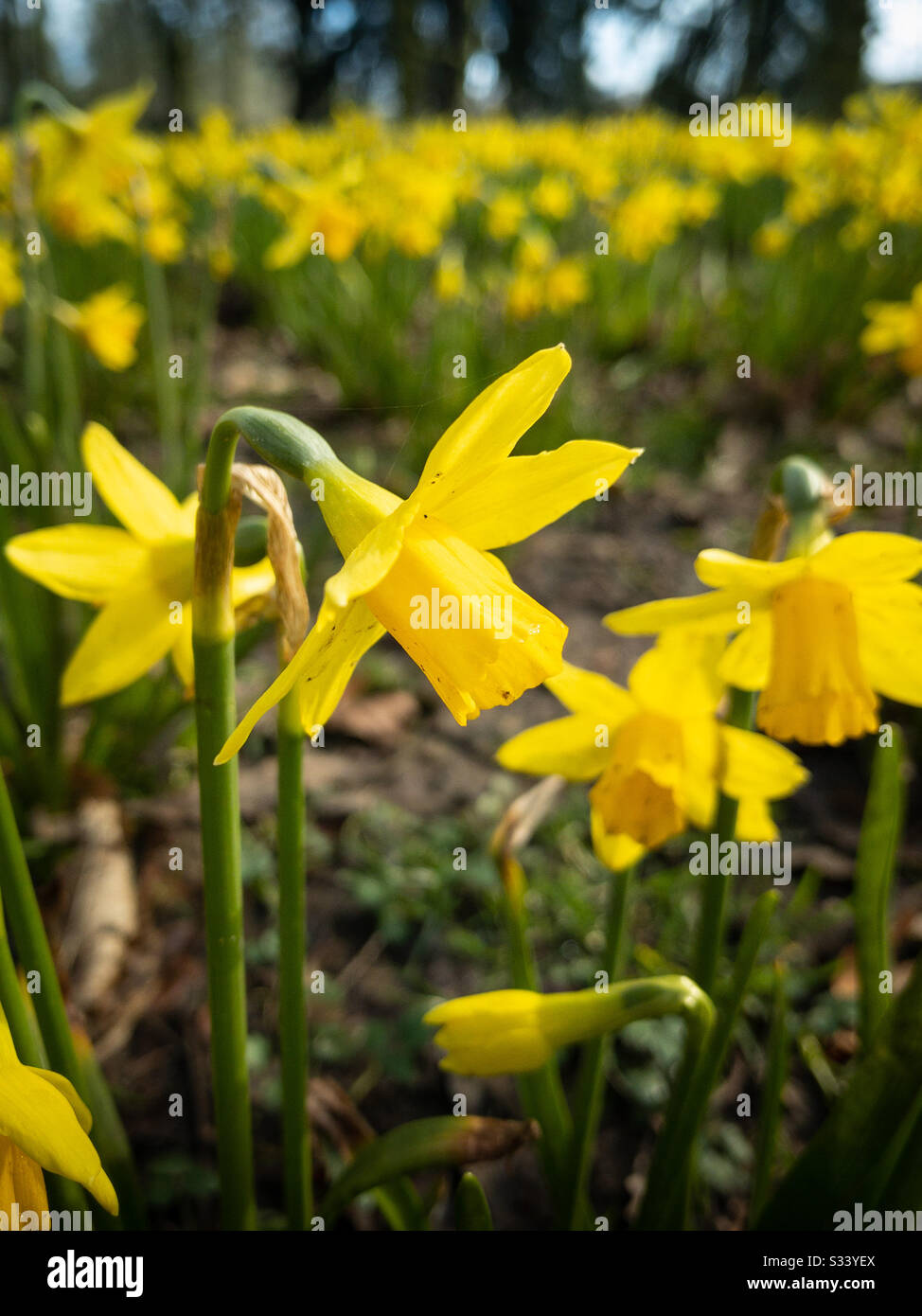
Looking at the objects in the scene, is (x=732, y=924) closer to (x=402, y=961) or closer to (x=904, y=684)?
(x=402, y=961)

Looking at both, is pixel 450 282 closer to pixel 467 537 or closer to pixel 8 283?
pixel 8 283

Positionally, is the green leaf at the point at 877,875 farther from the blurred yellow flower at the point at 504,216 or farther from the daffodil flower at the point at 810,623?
the blurred yellow flower at the point at 504,216

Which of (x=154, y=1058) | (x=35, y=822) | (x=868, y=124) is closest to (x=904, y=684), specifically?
(x=154, y=1058)

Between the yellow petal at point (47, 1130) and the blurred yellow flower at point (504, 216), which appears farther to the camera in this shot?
the blurred yellow flower at point (504, 216)

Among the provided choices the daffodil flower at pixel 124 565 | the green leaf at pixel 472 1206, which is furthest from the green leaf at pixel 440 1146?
the daffodil flower at pixel 124 565

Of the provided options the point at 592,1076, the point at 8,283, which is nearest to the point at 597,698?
the point at 592,1076

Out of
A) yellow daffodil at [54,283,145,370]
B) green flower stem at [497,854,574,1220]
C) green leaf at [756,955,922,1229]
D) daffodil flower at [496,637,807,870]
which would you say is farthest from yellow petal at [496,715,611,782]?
yellow daffodil at [54,283,145,370]
